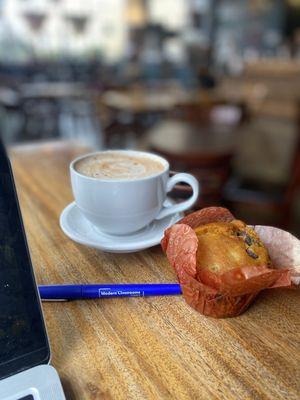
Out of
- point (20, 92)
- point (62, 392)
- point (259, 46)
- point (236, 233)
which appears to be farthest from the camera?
point (259, 46)

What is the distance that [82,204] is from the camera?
440 millimetres

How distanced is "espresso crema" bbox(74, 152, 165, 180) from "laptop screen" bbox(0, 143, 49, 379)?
15cm

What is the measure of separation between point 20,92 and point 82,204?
4195mm

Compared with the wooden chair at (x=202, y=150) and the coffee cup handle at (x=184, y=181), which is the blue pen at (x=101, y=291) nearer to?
the coffee cup handle at (x=184, y=181)

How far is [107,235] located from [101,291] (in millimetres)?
105

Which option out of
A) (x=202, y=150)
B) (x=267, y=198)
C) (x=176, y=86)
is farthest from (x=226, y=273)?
(x=176, y=86)

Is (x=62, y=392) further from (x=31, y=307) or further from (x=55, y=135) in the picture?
(x=55, y=135)

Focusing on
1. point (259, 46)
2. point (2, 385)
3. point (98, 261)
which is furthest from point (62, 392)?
point (259, 46)

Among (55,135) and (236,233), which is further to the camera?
(55,135)

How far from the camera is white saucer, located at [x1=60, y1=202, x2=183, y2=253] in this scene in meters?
0.44

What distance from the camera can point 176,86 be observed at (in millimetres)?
4363

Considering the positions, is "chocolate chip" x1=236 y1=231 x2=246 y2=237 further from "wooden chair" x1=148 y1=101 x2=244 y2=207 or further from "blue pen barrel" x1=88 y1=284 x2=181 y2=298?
"wooden chair" x1=148 y1=101 x2=244 y2=207

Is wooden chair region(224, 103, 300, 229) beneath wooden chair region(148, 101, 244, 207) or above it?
beneath

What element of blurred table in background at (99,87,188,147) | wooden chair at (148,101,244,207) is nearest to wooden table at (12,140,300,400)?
wooden chair at (148,101,244,207)
